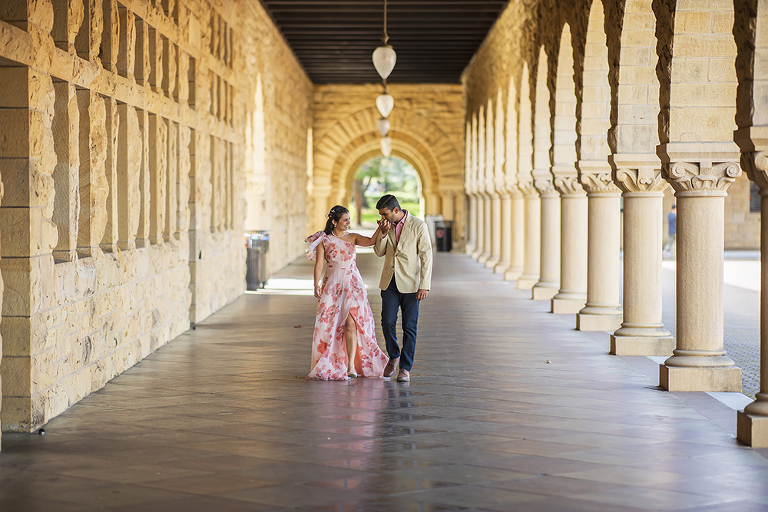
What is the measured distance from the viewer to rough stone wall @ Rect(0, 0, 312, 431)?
5.62 metres

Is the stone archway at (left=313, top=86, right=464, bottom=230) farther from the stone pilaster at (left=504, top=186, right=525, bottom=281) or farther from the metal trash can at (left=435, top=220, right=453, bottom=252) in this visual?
the stone pilaster at (left=504, top=186, right=525, bottom=281)

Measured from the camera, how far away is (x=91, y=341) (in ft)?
22.3

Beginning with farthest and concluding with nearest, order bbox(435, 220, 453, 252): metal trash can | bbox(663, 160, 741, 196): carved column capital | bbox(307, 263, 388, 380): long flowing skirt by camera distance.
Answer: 1. bbox(435, 220, 453, 252): metal trash can
2. bbox(307, 263, 388, 380): long flowing skirt
3. bbox(663, 160, 741, 196): carved column capital

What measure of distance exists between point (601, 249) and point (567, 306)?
1.87m

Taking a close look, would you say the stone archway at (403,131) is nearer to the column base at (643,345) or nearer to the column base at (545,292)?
the column base at (545,292)

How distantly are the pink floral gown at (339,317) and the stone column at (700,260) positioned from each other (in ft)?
7.40

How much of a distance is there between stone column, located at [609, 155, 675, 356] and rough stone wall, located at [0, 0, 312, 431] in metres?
4.33

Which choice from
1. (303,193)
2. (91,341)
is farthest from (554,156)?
(303,193)

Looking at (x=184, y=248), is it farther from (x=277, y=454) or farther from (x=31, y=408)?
(x=277, y=454)

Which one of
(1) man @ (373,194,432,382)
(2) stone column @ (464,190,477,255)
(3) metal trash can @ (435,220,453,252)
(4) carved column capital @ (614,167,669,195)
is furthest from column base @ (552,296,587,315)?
(3) metal trash can @ (435,220,453,252)

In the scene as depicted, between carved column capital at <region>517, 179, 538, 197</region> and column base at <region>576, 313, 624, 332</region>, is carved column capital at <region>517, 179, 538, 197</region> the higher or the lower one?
the higher one

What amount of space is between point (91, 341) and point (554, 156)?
7.01m

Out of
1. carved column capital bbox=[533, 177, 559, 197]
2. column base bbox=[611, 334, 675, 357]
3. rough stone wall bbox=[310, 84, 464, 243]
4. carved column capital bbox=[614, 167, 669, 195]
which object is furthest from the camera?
rough stone wall bbox=[310, 84, 464, 243]

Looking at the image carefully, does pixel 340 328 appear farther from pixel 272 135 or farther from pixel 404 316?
pixel 272 135
